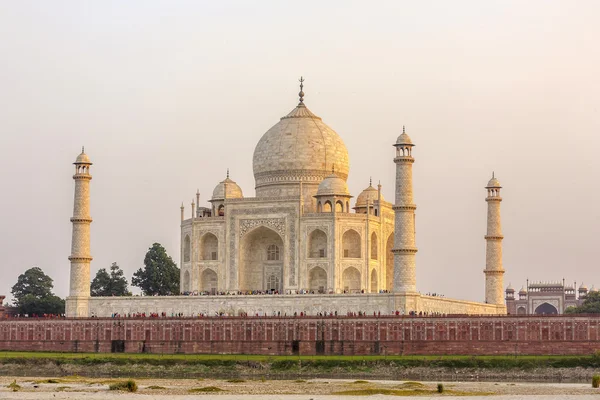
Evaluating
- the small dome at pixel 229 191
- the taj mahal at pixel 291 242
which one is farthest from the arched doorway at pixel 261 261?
the small dome at pixel 229 191

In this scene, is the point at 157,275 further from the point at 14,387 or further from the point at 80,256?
the point at 14,387

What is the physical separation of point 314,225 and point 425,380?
17.1 m

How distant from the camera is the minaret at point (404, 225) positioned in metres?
56.5

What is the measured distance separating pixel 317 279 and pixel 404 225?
305 inches

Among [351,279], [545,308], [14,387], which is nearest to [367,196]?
[351,279]

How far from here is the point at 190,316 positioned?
5856cm

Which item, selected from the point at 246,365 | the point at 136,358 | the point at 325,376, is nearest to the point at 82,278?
the point at 136,358

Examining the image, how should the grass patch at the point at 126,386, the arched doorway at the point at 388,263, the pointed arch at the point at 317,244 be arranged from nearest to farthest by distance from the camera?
the grass patch at the point at 126,386, the pointed arch at the point at 317,244, the arched doorway at the point at 388,263

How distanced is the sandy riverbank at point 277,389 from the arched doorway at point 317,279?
16.8 m

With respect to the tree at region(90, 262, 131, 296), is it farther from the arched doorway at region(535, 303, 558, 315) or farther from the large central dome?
the arched doorway at region(535, 303, 558, 315)

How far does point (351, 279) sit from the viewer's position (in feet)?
207

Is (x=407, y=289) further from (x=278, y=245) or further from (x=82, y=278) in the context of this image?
(x=82, y=278)

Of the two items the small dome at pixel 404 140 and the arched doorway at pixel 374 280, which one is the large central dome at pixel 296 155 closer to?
the arched doorway at pixel 374 280

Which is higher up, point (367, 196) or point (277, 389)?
point (367, 196)
